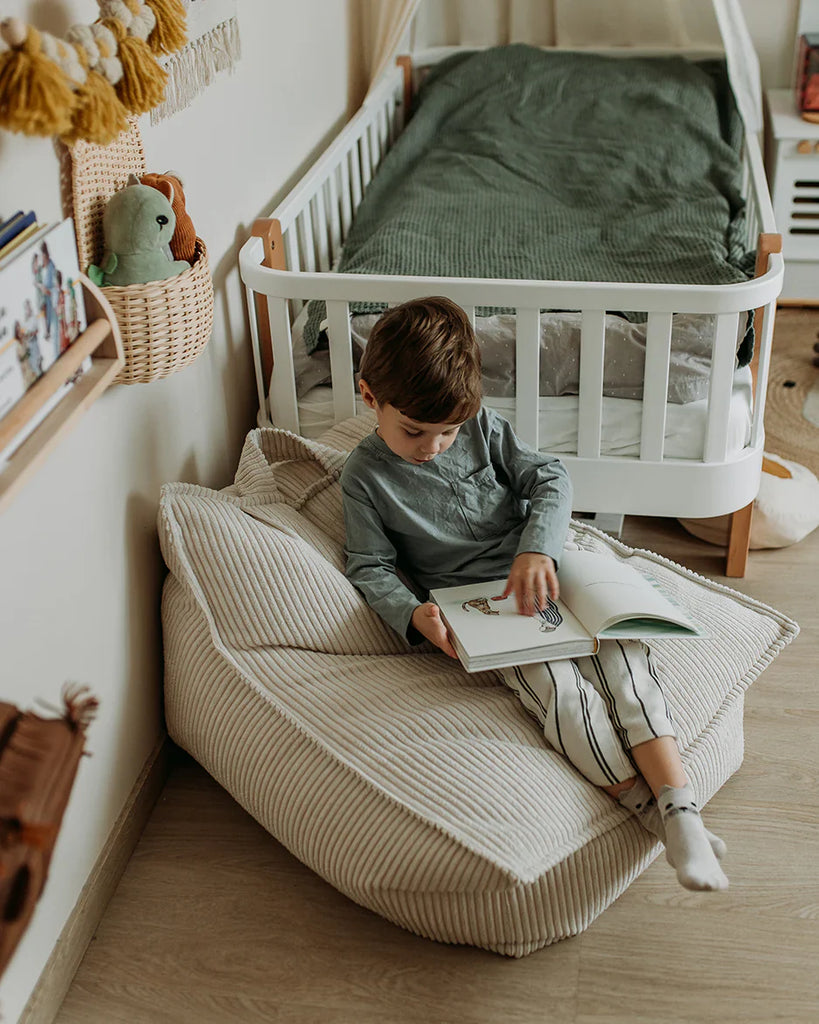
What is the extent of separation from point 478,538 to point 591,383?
39 cm

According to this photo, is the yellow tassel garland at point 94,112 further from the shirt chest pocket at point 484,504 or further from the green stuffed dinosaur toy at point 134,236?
the shirt chest pocket at point 484,504

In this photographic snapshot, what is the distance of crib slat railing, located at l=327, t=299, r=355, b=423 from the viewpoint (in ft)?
6.61

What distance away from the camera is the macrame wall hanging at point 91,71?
3.59 ft

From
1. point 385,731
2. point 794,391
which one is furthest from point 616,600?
point 794,391

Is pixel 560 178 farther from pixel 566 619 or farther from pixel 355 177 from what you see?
pixel 566 619

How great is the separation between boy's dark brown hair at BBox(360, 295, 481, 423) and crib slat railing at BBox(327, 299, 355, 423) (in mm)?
368

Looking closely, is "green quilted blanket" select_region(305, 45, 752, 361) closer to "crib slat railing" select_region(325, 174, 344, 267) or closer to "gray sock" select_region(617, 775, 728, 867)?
"crib slat railing" select_region(325, 174, 344, 267)

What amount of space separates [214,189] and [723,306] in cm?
93

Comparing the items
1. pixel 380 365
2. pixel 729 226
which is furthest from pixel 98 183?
pixel 729 226

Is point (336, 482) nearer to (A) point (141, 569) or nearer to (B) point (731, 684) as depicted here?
(A) point (141, 569)

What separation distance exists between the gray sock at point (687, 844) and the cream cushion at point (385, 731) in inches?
3.3

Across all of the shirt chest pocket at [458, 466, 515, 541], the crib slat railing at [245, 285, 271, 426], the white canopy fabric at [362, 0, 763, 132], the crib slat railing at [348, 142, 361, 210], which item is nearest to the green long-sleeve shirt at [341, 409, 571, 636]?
the shirt chest pocket at [458, 466, 515, 541]

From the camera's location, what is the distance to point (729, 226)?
8.48ft

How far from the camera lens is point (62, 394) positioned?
50.0 inches
